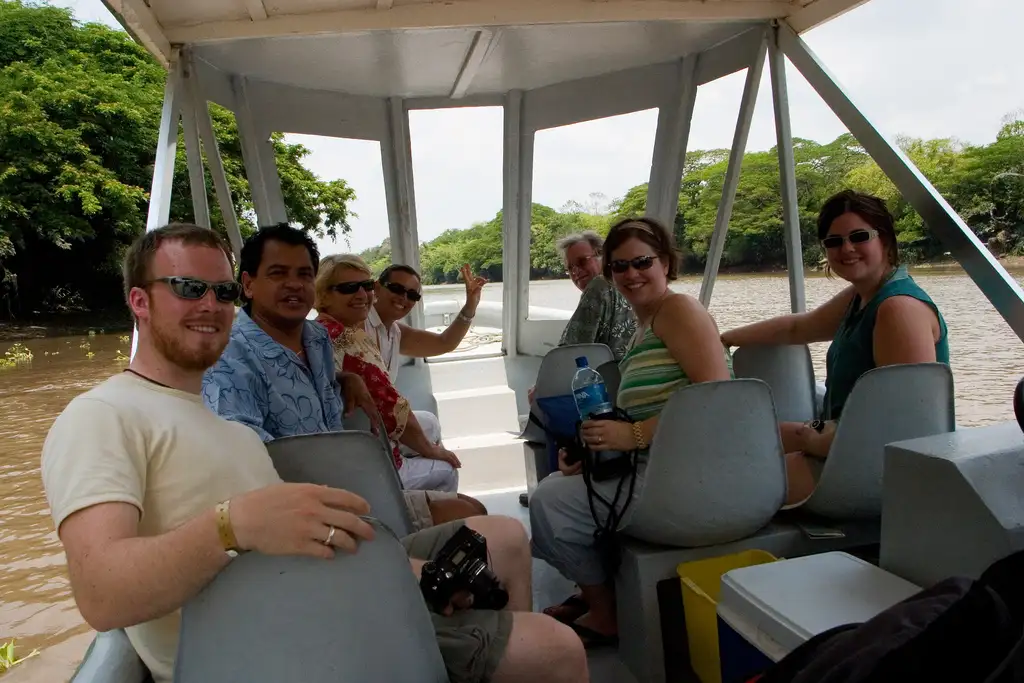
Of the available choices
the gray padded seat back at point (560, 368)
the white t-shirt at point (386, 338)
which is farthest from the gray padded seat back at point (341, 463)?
the white t-shirt at point (386, 338)

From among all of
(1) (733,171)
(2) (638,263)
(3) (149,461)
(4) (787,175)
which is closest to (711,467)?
(2) (638,263)

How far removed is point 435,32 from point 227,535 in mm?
3068

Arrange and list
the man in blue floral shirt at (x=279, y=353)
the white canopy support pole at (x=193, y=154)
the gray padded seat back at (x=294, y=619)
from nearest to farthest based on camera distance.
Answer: the gray padded seat back at (x=294, y=619)
the man in blue floral shirt at (x=279, y=353)
the white canopy support pole at (x=193, y=154)

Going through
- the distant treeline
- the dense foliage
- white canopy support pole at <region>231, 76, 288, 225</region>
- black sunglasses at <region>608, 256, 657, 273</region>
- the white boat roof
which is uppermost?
the dense foliage

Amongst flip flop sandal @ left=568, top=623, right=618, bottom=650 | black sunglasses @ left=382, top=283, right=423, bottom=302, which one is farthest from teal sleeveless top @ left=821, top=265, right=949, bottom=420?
black sunglasses @ left=382, top=283, right=423, bottom=302

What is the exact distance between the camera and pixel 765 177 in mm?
3852

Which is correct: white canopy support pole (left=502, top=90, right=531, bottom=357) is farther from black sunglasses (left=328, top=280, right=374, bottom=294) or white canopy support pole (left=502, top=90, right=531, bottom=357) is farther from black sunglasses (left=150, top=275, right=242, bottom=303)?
black sunglasses (left=150, top=275, right=242, bottom=303)

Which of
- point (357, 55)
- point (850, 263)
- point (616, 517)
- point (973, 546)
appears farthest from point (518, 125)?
point (973, 546)

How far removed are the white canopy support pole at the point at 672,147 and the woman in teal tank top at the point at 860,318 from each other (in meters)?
2.37

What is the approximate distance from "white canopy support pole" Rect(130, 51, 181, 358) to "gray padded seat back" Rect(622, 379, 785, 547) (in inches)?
77.5

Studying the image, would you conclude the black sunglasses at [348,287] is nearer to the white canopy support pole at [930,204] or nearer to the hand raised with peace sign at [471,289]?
the hand raised with peace sign at [471,289]

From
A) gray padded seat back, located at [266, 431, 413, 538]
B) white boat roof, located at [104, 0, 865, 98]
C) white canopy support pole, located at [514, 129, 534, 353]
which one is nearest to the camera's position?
gray padded seat back, located at [266, 431, 413, 538]

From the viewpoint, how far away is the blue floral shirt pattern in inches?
66.6

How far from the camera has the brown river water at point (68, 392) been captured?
244 centimetres
